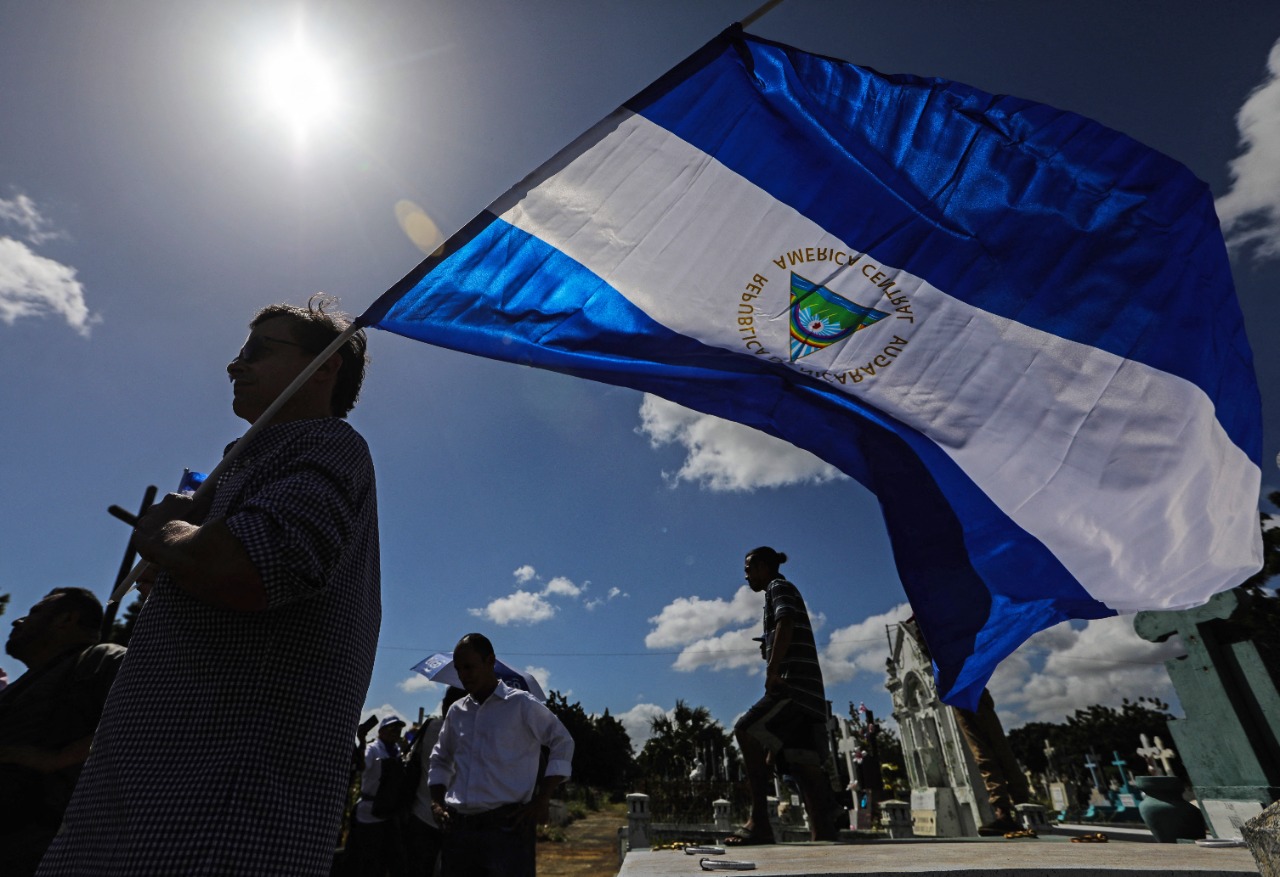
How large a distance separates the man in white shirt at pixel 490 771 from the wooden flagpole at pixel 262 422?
2793mm

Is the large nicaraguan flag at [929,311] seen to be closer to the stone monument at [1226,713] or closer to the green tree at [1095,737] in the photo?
the stone monument at [1226,713]

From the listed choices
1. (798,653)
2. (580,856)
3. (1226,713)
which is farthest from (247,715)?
(580,856)

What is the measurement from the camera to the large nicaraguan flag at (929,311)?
11.2 feet

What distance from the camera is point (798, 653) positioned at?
518 centimetres

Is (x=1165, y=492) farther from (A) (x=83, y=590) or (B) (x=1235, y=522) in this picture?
(A) (x=83, y=590)

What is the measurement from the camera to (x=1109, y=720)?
7950cm

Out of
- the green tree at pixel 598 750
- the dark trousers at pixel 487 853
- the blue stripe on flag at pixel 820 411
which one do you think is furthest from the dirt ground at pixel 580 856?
the green tree at pixel 598 750

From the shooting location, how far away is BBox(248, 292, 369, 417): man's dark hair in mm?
2203

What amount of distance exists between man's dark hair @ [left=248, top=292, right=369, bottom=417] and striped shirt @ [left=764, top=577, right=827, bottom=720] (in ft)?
12.1

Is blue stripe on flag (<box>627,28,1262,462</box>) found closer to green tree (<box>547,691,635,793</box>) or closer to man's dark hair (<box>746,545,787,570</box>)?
man's dark hair (<box>746,545,787,570</box>)

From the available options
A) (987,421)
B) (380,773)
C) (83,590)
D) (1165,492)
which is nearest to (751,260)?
(987,421)

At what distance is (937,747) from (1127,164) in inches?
887

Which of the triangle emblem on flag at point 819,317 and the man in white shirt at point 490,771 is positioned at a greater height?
the triangle emblem on flag at point 819,317

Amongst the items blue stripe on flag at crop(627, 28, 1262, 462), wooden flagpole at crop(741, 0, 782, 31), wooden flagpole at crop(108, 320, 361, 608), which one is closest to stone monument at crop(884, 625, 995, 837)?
blue stripe on flag at crop(627, 28, 1262, 462)
